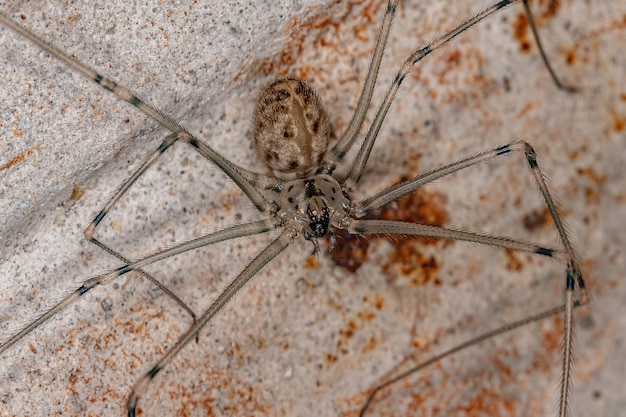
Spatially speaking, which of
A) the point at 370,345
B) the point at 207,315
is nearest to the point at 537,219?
the point at 370,345

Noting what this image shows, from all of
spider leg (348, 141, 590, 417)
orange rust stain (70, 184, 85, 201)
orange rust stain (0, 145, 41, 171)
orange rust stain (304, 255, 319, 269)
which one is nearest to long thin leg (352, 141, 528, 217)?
spider leg (348, 141, 590, 417)

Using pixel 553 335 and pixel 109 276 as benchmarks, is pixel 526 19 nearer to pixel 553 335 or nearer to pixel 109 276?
pixel 553 335

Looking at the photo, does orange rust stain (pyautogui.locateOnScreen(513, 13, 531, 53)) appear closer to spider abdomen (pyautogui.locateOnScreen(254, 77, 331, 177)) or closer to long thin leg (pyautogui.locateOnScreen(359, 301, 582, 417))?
spider abdomen (pyautogui.locateOnScreen(254, 77, 331, 177))

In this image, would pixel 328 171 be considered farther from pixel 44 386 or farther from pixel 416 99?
pixel 44 386

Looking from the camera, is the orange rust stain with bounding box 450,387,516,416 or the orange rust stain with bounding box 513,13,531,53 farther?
the orange rust stain with bounding box 513,13,531,53

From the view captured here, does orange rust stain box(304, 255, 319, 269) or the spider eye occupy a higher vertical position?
the spider eye

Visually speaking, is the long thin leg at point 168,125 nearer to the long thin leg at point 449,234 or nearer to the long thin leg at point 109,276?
the long thin leg at point 109,276

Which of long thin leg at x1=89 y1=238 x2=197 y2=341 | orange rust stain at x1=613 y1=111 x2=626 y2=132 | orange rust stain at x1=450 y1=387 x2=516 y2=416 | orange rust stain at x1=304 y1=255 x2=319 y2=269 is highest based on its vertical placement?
orange rust stain at x1=613 y1=111 x2=626 y2=132
